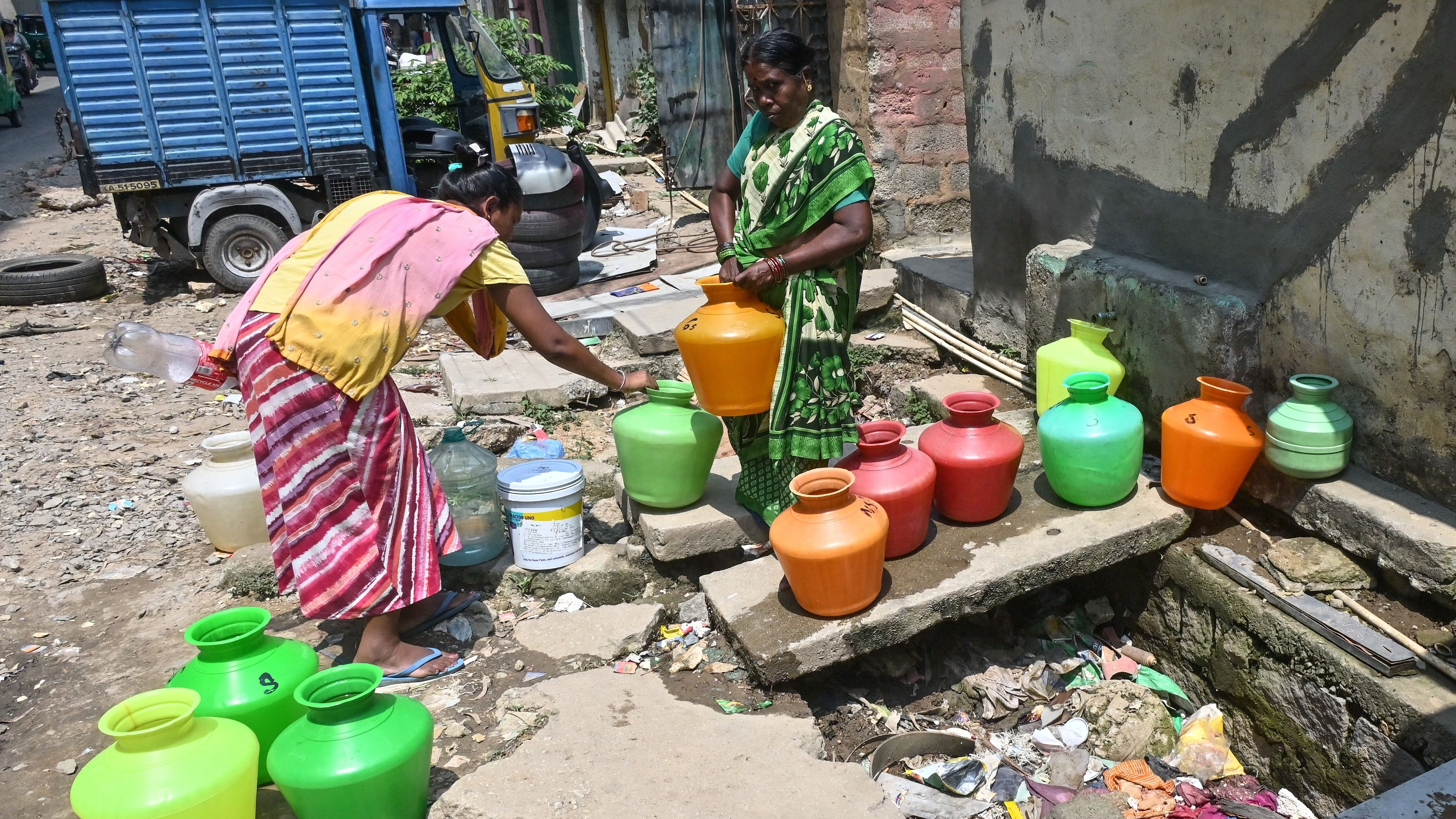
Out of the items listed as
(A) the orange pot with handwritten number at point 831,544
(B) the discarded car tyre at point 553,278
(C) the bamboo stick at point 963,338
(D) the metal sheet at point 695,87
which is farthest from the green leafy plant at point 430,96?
(A) the orange pot with handwritten number at point 831,544

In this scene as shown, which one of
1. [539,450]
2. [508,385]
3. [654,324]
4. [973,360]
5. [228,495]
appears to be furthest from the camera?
[654,324]

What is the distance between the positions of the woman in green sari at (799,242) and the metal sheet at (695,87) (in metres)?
5.78

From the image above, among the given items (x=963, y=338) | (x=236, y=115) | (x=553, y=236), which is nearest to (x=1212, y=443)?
(x=963, y=338)

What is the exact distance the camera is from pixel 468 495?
362cm

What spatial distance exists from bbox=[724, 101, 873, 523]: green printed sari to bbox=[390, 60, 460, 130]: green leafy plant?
981cm

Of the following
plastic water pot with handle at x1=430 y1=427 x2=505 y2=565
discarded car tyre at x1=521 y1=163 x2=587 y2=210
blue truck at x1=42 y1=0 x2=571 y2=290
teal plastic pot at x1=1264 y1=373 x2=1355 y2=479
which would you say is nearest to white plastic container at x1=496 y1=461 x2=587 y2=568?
plastic water pot with handle at x1=430 y1=427 x2=505 y2=565

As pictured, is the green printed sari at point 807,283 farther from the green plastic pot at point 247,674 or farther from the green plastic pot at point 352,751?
the green plastic pot at point 247,674

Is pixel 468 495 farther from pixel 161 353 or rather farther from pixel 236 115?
pixel 236 115

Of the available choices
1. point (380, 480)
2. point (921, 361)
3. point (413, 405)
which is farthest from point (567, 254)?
point (380, 480)

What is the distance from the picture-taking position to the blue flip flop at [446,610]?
327 centimetres

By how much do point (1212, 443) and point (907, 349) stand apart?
244cm

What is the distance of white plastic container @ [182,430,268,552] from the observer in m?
Answer: 3.85

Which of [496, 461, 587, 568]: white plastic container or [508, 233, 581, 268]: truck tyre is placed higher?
[508, 233, 581, 268]: truck tyre

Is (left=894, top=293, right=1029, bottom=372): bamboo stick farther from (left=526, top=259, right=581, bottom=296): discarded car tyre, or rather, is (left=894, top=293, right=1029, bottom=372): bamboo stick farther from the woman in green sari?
(left=526, top=259, right=581, bottom=296): discarded car tyre
